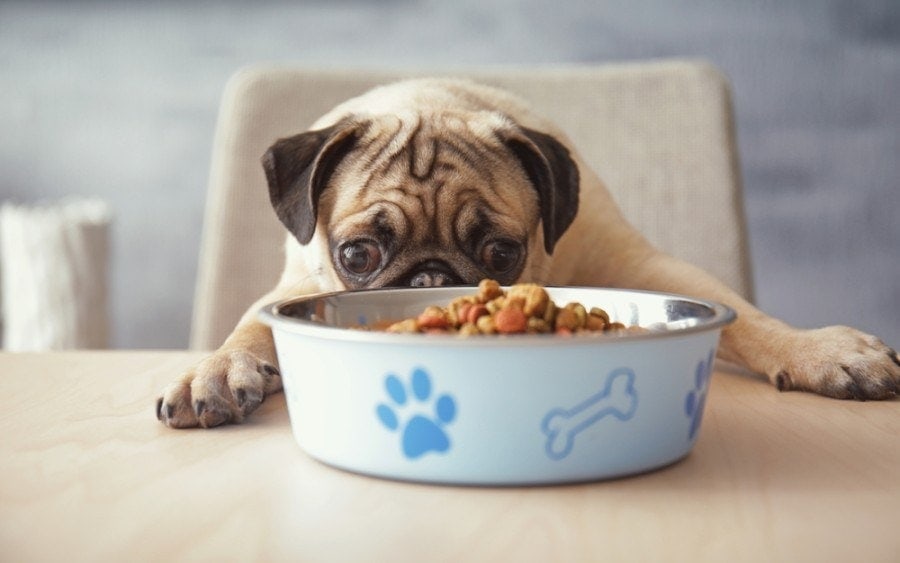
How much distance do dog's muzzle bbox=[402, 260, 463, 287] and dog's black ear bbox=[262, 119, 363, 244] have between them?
183 mm

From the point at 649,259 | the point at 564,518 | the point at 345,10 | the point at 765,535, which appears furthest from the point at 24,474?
the point at 345,10

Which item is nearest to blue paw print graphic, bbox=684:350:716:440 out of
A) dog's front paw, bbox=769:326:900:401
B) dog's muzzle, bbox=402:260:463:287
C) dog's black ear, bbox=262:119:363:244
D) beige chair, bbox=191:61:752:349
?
dog's front paw, bbox=769:326:900:401

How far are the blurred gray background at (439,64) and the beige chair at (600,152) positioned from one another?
6.08 ft

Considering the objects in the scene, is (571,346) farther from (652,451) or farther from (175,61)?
(175,61)

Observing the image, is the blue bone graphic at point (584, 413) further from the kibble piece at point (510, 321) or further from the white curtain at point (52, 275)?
the white curtain at point (52, 275)

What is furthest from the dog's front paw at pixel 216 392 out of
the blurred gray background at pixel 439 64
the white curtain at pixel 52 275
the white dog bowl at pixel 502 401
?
the blurred gray background at pixel 439 64

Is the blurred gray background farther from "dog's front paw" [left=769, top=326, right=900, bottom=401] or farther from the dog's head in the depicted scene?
"dog's front paw" [left=769, top=326, right=900, bottom=401]

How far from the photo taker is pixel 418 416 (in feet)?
2.85

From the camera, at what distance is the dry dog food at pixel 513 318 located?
100cm

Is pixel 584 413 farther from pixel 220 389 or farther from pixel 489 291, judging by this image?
pixel 220 389

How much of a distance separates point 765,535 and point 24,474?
2.12 ft

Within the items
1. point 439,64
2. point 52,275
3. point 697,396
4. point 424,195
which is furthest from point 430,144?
point 439,64

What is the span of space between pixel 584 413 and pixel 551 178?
102cm

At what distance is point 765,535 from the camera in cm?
76
